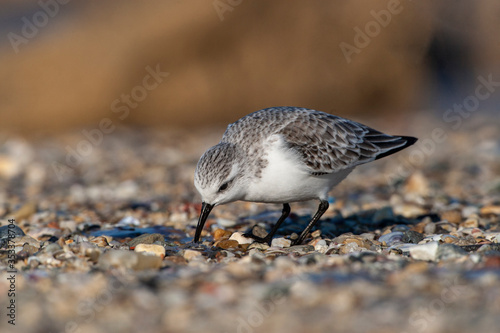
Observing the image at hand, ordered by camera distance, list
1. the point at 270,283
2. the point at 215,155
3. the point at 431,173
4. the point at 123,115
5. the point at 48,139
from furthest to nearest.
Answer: the point at 123,115 → the point at 48,139 → the point at 431,173 → the point at 215,155 → the point at 270,283

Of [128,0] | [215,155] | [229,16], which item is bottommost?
[215,155]

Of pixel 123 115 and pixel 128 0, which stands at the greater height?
pixel 128 0

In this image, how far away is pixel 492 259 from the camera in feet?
12.7

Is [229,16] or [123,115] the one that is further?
[123,115]

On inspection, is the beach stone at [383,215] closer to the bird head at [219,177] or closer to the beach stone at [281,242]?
the beach stone at [281,242]

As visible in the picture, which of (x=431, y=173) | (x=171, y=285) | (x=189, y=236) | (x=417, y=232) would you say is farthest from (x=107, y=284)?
(x=431, y=173)

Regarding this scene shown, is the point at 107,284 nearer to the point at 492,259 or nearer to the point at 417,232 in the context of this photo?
the point at 492,259

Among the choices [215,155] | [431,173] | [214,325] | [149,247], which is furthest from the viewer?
[431,173]

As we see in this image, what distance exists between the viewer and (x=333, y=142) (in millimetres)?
5828

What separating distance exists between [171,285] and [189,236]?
7.18 ft

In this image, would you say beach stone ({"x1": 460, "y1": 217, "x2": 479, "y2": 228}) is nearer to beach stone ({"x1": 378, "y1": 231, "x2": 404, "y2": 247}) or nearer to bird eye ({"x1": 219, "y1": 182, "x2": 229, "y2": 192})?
beach stone ({"x1": 378, "y1": 231, "x2": 404, "y2": 247})

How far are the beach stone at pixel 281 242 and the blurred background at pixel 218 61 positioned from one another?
7446 mm

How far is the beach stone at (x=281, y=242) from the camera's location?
5.43 m

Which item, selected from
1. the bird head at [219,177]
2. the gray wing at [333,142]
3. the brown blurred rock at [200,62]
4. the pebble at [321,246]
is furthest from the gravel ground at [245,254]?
the brown blurred rock at [200,62]
